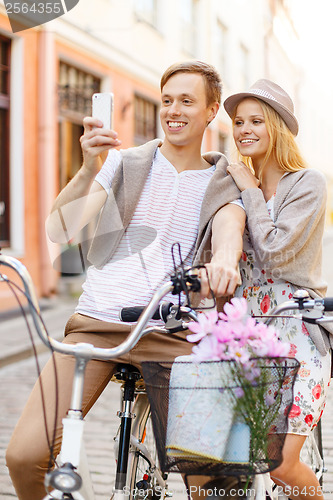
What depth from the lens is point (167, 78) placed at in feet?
8.41

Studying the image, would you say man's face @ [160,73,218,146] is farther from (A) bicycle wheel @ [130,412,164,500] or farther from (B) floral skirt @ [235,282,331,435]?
(A) bicycle wheel @ [130,412,164,500]

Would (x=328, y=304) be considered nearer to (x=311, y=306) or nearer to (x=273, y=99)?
(x=311, y=306)

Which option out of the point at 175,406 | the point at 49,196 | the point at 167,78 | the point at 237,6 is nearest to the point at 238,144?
the point at 167,78

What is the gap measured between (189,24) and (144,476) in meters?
14.4

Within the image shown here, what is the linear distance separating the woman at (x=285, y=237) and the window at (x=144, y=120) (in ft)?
32.8

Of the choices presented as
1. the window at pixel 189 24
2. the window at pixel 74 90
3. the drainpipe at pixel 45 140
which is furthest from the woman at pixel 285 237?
the window at pixel 189 24

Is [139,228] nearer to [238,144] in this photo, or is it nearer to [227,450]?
[238,144]

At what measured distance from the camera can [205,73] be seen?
101 inches

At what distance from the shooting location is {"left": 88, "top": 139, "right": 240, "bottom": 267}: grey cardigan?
7.89ft

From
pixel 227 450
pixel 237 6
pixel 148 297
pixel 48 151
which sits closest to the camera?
pixel 227 450

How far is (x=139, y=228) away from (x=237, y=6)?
18.4 metres

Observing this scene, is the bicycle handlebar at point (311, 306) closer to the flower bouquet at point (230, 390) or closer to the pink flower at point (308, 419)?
the flower bouquet at point (230, 390)

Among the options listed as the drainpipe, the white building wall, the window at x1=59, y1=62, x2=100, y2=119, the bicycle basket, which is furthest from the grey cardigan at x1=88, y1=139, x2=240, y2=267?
the window at x1=59, y1=62, x2=100, y2=119

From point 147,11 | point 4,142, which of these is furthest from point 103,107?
point 147,11
